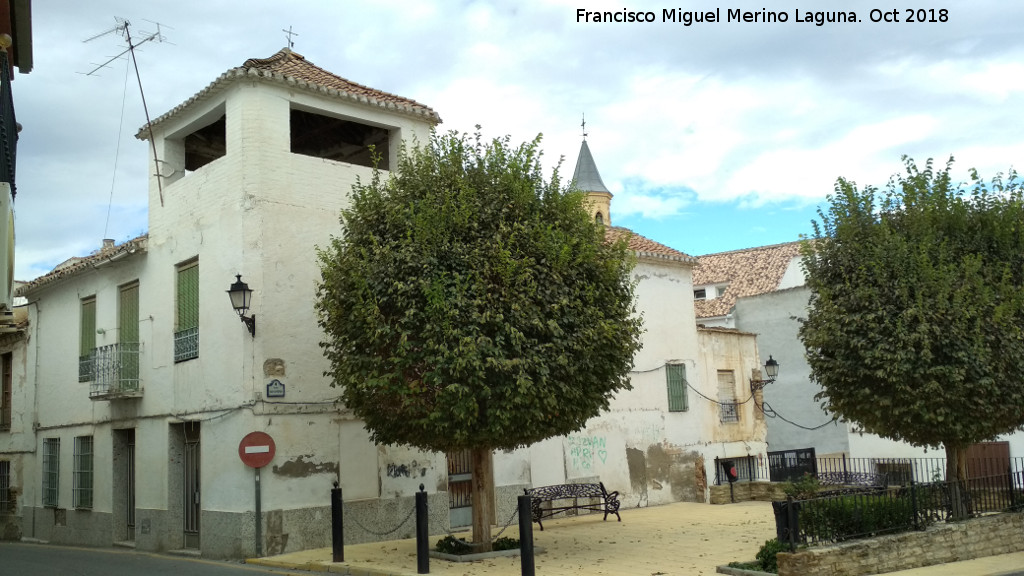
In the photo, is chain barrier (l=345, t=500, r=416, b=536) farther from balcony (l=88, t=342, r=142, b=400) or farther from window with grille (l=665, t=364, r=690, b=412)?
window with grille (l=665, t=364, r=690, b=412)

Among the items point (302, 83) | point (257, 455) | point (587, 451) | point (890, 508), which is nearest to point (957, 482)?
point (890, 508)

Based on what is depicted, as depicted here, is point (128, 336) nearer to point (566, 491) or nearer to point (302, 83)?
point (302, 83)

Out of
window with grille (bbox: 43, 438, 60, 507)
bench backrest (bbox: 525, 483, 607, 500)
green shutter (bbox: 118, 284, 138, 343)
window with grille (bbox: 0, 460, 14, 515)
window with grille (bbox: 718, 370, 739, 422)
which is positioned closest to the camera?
bench backrest (bbox: 525, 483, 607, 500)

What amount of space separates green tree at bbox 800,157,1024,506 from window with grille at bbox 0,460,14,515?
61.0ft

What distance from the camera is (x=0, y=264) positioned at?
26.4 ft

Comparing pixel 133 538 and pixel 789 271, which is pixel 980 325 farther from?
pixel 789 271

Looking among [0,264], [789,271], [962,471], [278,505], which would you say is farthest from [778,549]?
[789,271]

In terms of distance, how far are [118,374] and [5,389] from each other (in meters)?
7.25

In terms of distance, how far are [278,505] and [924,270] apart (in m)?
10.3

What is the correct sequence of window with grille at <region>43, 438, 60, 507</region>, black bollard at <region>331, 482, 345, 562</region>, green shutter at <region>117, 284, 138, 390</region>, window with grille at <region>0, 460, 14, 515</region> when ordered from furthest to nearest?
1. window with grille at <region>0, 460, 14, 515</region>
2. window with grille at <region>43, 438, 60, 507</region>
3. green shutter at <region>117, 284, 138, 390</region>
4. black bollard at <region>331, 482, 345, 562</region>

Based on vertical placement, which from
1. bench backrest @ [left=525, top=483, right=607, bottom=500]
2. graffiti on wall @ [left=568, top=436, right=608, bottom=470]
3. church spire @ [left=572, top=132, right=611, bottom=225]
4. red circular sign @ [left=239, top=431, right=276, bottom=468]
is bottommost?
bench backrest @ [left=525, top=483, right=607, bottom=500]

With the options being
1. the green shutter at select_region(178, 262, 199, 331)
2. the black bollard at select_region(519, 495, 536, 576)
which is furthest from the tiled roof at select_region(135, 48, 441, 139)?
the black bollard at select_region(519, 495, 536, 576)

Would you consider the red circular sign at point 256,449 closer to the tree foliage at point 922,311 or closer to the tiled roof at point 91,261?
the tiled roof at point 91,261

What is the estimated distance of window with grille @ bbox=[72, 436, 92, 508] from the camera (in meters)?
18.9
